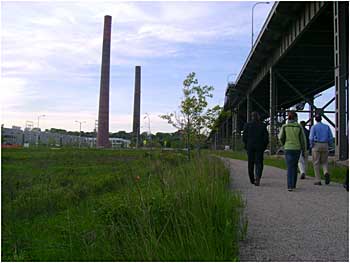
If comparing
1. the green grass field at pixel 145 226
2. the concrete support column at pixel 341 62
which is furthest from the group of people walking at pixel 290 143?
the concrete support column at pixel 341 62

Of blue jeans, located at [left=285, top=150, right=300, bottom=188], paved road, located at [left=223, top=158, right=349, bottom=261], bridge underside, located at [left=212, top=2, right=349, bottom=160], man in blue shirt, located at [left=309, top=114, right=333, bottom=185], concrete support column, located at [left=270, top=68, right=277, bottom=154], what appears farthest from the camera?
concrete support column, located at [left=270, top=68, right=277, bottom=154]

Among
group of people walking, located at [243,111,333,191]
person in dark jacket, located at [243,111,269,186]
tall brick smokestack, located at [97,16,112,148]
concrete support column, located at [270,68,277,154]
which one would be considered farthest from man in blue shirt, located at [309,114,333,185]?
tall brick smokestack, located at [97,16,112,148]

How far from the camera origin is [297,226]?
629 cm

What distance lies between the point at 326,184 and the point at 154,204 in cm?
805

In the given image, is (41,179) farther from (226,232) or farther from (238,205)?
(226,232)

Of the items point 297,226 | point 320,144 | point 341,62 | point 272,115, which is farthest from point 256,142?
point 272,115

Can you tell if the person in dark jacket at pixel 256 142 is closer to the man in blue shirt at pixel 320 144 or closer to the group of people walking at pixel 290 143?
the group of people walking at pixel 290 143

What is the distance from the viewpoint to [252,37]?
45531 mm

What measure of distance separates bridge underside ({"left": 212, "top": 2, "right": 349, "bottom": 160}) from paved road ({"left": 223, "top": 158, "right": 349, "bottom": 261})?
13.6 metres

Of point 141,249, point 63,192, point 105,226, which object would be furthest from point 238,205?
point 63,192

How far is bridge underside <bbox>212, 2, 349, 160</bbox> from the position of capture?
23.0 m

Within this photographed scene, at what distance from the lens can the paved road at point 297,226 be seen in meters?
4.90

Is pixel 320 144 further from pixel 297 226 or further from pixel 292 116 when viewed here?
pixel 297 226

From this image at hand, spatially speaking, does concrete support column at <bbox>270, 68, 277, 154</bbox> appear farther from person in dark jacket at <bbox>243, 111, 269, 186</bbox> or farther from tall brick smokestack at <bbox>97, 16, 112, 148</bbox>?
person in dark jacket at <bbox>243, 111, 269, 186</bbox>
